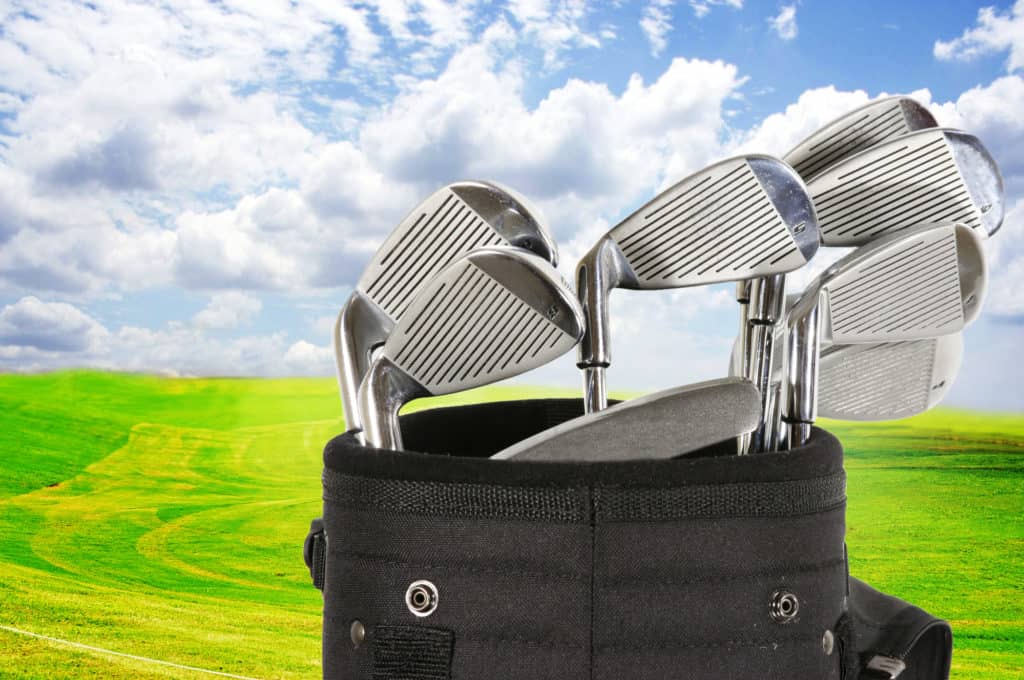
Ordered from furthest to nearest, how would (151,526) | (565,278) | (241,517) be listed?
(241,517), (151,526), (565,278)

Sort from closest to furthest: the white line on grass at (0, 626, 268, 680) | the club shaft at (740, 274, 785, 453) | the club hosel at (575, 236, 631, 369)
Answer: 1. the club hosel at (575, 236, 631, 369)
2. the club shaft at (740, 274, 785, 453)
3. the white line on grass at (0, 626, 268, 680)

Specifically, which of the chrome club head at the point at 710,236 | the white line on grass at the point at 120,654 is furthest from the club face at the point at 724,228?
the white line on grass at the point at 120,654

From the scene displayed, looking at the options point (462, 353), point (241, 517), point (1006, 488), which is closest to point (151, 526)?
point (241, 517)

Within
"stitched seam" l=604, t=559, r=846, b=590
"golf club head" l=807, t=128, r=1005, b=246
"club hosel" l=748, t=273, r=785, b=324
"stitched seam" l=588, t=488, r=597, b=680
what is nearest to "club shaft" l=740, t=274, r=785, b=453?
"club hosel" l=748, t=273, r=785, b=324

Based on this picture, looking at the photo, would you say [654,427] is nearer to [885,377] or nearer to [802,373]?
[802,373]

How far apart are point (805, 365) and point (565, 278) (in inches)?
14.5

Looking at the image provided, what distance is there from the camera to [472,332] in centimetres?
127

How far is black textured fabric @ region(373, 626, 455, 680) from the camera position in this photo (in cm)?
116

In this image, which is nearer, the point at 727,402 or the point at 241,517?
the point at 727,402

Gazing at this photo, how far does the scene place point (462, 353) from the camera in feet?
4.23

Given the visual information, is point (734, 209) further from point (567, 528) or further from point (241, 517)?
point (241, 517)

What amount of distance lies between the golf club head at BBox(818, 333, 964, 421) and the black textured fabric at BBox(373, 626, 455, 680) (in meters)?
0.75

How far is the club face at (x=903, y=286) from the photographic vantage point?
1369 mm

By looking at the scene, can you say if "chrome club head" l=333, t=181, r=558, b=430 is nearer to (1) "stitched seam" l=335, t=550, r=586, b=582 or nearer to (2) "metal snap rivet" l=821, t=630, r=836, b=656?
(1) "stitched seam" l=335, t=550, r=586, b=582
